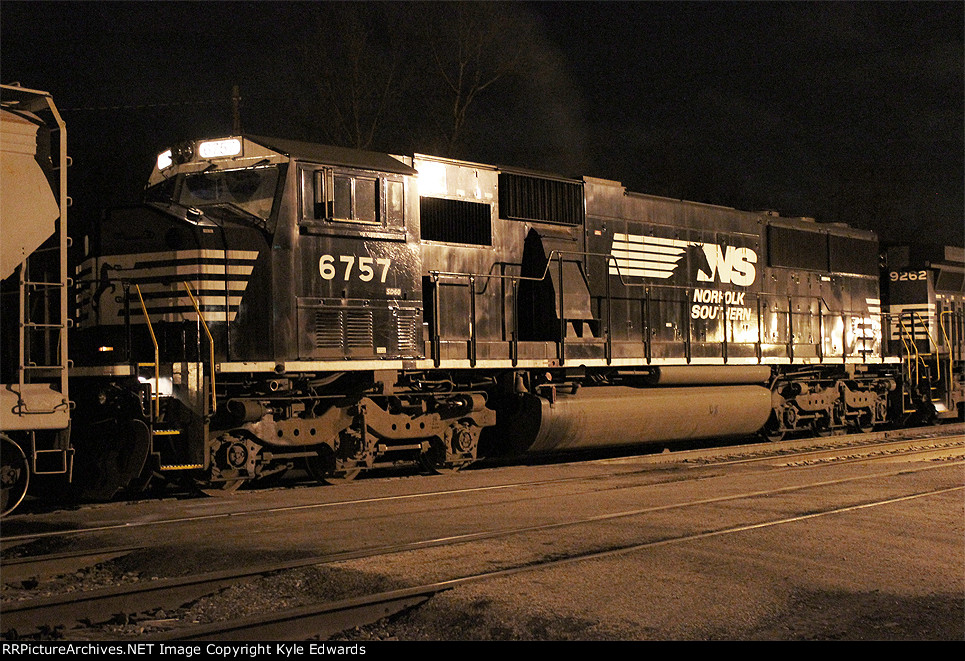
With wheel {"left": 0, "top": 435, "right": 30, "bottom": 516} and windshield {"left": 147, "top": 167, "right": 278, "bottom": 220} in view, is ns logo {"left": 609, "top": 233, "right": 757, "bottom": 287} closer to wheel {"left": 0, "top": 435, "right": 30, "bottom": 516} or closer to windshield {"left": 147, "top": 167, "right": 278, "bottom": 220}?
windshield {"left": 147, "top": 167, "right": 278, "bottom": 220}

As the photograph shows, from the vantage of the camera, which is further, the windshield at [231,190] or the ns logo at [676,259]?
the ns logo at [676,259]

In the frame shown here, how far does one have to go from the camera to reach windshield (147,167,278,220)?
381 inches

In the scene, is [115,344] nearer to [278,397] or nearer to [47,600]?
[278,397]

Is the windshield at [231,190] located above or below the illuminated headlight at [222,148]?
below

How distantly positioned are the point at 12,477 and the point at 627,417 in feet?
25.7

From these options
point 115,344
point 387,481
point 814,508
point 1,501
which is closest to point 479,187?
point 387,481

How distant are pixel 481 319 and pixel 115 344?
4402mm

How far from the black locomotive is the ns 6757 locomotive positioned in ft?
0.09

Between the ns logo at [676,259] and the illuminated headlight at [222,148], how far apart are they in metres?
5.66

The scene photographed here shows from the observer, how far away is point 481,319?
38.3 feet

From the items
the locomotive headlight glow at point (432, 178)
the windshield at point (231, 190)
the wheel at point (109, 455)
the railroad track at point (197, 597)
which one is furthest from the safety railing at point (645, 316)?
the railroad track at point (197, 597)

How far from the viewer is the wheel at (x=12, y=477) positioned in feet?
24.8

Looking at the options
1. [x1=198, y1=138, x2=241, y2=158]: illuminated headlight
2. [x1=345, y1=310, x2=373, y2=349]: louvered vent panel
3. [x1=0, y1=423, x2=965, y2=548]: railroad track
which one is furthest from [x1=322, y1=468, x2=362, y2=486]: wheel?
[x1=198, y1=138, x2=241, y2=158]: illuminated headlight

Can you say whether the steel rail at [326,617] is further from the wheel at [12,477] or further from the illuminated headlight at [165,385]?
the illuminated headlight at [165,385]
